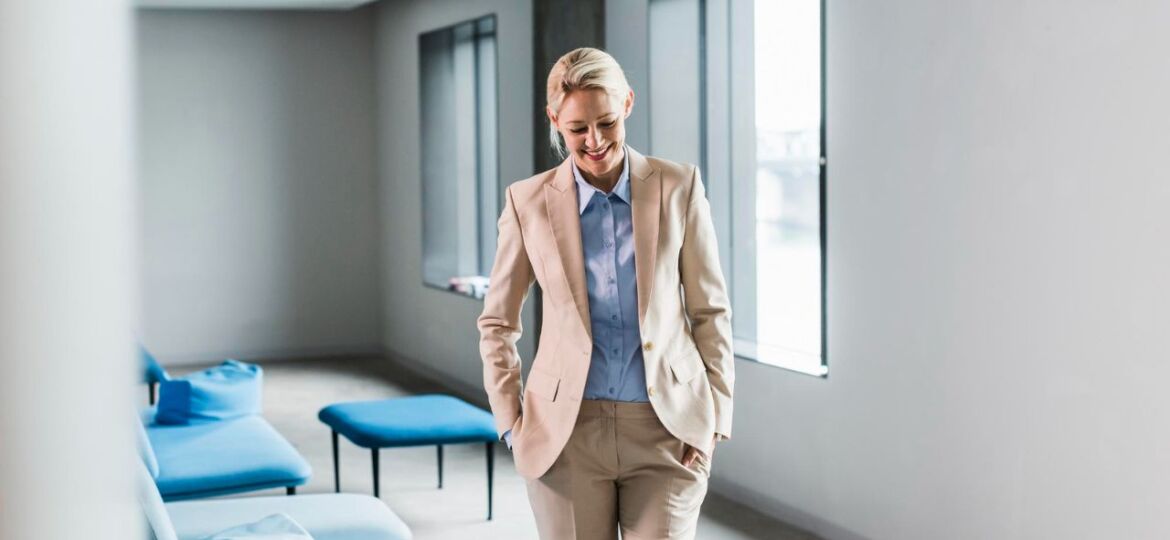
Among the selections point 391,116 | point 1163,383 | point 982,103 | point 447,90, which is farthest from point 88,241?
point 391,116

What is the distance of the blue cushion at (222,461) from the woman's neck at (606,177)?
2416 mm

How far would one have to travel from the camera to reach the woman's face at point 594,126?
2023mm

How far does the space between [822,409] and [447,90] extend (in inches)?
186

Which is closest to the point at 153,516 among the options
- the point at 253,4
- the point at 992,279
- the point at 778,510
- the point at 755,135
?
the point at 992,279

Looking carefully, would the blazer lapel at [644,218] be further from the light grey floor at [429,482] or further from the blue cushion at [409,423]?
the blue cushion at [409,423]

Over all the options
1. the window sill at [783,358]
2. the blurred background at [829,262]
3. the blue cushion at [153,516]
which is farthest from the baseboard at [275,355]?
the blue cushion at [153,516]

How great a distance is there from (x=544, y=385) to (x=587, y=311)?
15cm

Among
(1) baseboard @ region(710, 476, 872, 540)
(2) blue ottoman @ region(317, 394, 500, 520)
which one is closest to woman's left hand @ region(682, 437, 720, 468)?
(1) baseboard @ region(710, 476, 872, 540)

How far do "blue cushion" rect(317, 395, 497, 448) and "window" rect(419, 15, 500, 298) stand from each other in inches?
101

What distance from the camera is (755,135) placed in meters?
5.05

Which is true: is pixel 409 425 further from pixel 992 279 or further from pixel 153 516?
pixel 153 516

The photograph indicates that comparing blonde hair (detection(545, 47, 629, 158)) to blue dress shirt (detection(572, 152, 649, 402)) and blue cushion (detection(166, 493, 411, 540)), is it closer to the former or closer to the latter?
blue dress shirt (detection(572, 152, 649, 402))

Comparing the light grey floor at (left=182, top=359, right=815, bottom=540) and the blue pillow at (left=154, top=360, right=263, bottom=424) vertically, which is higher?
the blue pillow at (left=154, top=360, right=263, bottom=424)

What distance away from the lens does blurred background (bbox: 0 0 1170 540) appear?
60 centimetres
